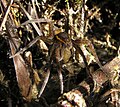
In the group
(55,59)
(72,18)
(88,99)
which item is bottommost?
(88,99)

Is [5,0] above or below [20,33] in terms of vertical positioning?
above

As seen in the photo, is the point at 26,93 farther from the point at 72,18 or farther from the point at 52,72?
the point at 72,18

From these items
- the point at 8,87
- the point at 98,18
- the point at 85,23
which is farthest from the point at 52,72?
the point at 98,18

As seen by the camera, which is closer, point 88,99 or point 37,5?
point 88,99

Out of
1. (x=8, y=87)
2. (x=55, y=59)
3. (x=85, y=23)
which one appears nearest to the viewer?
(x=55, y=59)

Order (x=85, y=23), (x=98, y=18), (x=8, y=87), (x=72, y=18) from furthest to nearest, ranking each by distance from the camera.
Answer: (x=98, y=18) < (x=85, y=23) < (x=72, y=18) < (x=8, y=87)

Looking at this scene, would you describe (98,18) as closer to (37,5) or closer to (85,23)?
(85,23)

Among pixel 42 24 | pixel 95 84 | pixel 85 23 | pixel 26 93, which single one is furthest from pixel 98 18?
pixel 26 93
